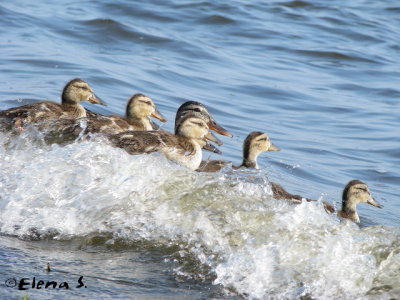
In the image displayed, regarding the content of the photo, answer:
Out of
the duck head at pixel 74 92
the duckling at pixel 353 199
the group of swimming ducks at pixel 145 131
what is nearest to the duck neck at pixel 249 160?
the group of swimming ducks at pixel 145 131

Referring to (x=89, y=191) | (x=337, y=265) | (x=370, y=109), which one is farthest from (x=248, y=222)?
(x=370, y=109)

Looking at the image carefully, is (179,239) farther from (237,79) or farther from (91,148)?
(237,79)

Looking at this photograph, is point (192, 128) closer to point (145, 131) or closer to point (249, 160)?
point (145, 131)

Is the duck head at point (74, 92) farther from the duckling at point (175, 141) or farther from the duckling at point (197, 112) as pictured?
the duckling at point (175, 141)

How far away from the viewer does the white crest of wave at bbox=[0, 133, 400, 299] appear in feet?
19.0

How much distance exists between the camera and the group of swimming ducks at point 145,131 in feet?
27.0

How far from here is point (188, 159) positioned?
8.37 metres

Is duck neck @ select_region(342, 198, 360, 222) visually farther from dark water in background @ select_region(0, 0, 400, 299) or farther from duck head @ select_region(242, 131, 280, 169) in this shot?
duck head @ select_region(242, 131, 280, 169)

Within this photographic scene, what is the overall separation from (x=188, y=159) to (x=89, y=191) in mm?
1630

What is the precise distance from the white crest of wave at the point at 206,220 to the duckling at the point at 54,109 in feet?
4.07

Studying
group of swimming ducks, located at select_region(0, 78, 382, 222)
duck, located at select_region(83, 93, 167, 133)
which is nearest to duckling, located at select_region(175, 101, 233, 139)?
group of swimming ducks, located at select_region(0, 78, 382, 222)

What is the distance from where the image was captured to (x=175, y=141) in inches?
332

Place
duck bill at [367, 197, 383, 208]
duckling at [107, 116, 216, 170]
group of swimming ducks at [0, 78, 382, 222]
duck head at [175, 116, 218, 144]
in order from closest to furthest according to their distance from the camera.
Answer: duckling at [107, 116, 216, 170], group of swimming ducks at [0, 78, 382, 222], duck head at [175, 116, 218, 144], duck bill at [367, 197, 383, 208]

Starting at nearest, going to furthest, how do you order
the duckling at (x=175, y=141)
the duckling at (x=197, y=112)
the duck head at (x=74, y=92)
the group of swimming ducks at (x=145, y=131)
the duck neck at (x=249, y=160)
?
the duckling at (x=175, y=141) < the group of swimming ducks at (x=145, y=131) < the duck neck at (x=249, y=160) < the duckling at (x=197, y=112) < the duck head at (x=74, y=92)
